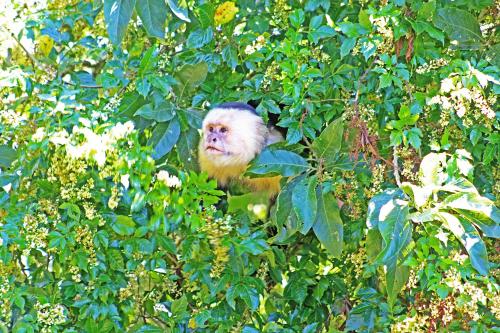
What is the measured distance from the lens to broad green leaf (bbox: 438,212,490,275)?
1.95 m

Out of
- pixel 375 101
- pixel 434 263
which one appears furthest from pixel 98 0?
pixel 434 263

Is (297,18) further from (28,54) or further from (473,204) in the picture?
(28,54)

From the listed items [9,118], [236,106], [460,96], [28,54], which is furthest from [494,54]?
[28,54]

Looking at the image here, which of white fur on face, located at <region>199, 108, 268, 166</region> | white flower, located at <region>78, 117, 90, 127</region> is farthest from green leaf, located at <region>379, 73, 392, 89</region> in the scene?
white fur on face, located at <region>199, 108, 268, 166</region>

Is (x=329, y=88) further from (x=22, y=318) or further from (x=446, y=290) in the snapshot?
(x=22, y=318)

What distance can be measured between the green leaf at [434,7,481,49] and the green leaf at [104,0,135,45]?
2.62 ft

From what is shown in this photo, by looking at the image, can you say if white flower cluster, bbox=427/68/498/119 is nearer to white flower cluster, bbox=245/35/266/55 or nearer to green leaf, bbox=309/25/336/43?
green leaf, bbox=309/25/336/43

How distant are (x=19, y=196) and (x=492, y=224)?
1335 mm

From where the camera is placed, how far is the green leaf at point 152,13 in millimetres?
2184

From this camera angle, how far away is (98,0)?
2.38 metres

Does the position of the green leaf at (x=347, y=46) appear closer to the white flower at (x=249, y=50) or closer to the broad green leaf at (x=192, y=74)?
the white flower at (x=249, y=50)

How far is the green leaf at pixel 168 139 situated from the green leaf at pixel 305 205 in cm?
46

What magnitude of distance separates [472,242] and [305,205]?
43 cm

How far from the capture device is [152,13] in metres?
2.19
